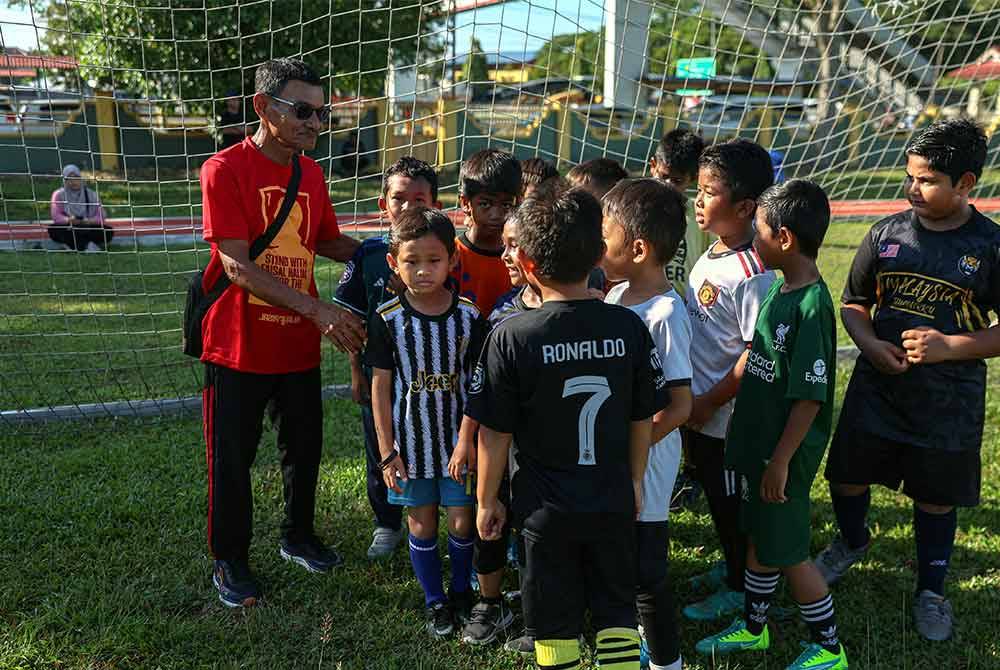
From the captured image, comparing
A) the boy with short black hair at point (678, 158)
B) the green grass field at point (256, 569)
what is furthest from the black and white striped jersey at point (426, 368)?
the boy with short black hair at point (678, 158)

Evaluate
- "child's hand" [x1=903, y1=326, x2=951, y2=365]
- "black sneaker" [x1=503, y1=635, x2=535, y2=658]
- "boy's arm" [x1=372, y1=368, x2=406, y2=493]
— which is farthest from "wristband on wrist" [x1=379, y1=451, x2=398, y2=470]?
"child's hand" [x1=903, y1=326, x2=951, y2=365]

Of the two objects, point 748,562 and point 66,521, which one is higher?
point 748,562

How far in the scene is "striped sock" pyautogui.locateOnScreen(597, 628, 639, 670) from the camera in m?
2.22

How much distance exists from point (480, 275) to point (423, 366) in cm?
50

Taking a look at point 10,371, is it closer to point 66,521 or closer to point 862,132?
point 66,521

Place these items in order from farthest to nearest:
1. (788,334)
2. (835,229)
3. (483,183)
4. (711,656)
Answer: (835,229)
(483,183)
(711,656)
(788,334)

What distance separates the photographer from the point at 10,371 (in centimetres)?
546

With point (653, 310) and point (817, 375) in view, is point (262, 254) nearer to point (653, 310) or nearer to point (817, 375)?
point (653, 310)

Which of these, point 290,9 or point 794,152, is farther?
point 290,9

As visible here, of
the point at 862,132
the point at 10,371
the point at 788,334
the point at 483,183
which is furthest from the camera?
the point at 862,132

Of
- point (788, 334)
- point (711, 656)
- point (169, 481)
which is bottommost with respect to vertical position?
point (169, 481)

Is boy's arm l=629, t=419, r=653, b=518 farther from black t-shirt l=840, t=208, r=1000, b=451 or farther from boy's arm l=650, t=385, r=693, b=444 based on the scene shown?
black t-shirt l=840, t=208, r=1000, b=451

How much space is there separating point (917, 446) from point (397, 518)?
202 cm

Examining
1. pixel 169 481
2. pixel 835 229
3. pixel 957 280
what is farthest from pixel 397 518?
pixel 835 229
